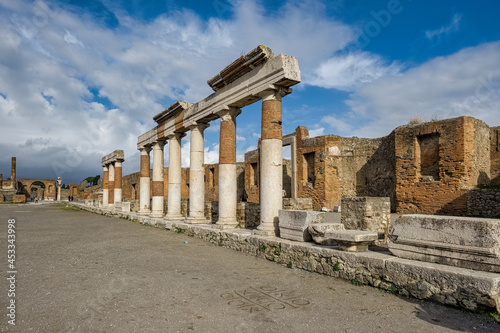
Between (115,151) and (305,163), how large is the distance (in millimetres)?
12494

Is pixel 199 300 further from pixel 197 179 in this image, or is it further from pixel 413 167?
pixel 413 167

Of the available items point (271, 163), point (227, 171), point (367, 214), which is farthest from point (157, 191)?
point (367, 214)

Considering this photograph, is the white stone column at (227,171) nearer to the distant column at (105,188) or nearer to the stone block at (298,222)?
the stone block at (298,222)

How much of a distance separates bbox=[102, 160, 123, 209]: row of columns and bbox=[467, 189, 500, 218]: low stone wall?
19.3 meters

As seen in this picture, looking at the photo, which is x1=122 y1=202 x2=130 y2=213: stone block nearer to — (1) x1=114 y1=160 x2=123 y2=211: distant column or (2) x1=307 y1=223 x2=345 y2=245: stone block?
(1) x1=114 y1=160 x2=123 y2=211: distant column

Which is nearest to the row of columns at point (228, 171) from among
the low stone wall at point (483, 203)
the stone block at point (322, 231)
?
the stone block at point (322, 231)

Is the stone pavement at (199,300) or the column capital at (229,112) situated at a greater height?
the column capital at (229,112)

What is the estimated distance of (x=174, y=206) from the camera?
43.0 feet

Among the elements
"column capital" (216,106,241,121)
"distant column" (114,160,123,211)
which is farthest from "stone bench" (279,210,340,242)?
"distant column" (114,160,123,211)

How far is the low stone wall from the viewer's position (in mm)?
11875

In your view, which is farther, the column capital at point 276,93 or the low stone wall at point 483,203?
the low stone wall at point 483,203

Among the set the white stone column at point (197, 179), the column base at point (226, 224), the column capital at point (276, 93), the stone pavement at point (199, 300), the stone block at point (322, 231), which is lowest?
the stone pavement at point (199, 300)

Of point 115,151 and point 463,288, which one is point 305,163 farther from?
point 463,288

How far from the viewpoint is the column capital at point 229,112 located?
31.8 ft
